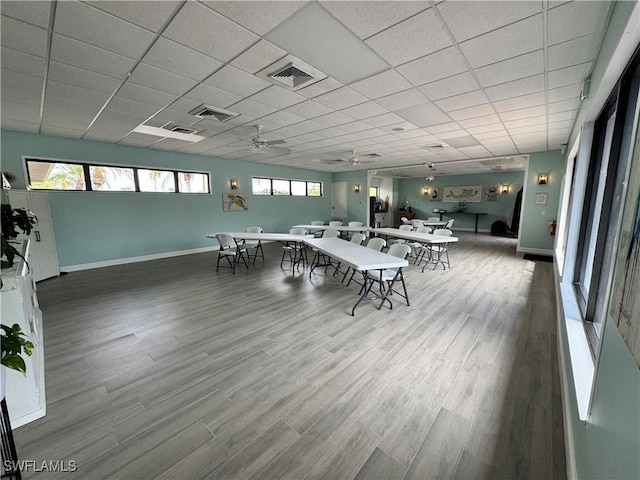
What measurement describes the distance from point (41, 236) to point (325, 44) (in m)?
6.02

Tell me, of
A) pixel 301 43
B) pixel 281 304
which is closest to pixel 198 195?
pixel 281 304

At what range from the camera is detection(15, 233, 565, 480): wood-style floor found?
145 centimetres

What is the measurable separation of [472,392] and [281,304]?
2396mm

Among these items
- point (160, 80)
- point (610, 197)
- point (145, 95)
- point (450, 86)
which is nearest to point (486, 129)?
point (450, 86)

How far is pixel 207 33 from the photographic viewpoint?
2.04 m

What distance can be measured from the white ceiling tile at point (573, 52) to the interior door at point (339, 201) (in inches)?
338

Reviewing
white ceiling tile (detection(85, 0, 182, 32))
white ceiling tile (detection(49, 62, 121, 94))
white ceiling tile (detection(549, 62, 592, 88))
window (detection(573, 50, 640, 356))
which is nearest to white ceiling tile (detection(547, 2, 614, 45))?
window (detection(573, 50, 640, 356))

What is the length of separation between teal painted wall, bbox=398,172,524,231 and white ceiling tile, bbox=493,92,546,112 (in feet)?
30.6

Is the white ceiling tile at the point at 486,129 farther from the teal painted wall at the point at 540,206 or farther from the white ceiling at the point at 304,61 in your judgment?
the teal painted wall at the point at 540,206

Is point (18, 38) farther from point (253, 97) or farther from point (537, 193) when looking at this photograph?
point (537, 193)

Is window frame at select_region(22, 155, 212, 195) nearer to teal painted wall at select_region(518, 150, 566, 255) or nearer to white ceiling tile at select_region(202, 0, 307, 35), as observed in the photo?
white ceiling tile at select_region(202, 0, 307, 35)

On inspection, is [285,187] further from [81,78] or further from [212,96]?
[81,78]

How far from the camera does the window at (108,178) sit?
5.14 metres

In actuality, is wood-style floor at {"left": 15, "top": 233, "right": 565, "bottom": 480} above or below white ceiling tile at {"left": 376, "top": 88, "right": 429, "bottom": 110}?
below
